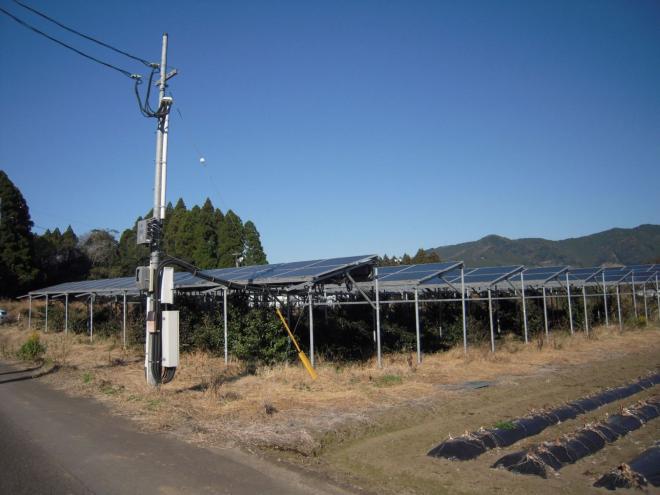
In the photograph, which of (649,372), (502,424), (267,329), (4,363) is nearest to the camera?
(502,424)

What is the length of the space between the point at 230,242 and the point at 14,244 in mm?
16801

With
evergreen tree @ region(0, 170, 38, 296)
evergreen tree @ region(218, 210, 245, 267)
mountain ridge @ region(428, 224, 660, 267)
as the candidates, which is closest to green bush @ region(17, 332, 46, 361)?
evergreen tree @ region(0, 170, 38, 296)

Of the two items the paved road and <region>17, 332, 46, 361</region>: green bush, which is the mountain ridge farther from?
the paved road

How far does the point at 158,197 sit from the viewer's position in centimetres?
1170

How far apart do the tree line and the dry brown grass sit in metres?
25.1

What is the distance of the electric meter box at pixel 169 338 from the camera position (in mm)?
10852

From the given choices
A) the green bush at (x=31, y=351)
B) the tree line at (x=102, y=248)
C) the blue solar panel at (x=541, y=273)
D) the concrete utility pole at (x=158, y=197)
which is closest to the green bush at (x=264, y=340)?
the concrete utility pole at (x=158, y=197)

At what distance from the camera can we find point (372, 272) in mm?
15125

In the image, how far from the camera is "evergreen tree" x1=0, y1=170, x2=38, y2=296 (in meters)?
39.9

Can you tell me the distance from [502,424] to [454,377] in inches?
204

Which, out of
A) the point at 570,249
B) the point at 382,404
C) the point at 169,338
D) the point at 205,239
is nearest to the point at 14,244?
the point at 205,239

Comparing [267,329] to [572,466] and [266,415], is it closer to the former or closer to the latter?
[266,415]

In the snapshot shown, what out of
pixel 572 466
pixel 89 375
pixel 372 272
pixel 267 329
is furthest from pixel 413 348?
pixel 572 466

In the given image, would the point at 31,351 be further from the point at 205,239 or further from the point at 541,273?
the point at 205,239
